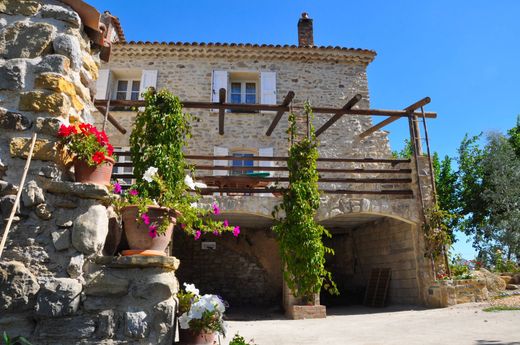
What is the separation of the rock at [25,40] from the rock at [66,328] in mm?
1805

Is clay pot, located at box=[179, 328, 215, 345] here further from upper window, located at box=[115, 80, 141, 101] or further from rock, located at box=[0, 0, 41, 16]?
upper window, located at box=[115, 80, 141, 101]

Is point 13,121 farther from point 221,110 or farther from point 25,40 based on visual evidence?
point 221,110

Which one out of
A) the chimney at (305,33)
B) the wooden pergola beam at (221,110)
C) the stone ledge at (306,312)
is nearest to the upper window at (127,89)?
the wooden pergola beam at (221,110)

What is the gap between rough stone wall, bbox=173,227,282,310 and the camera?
31.9ft

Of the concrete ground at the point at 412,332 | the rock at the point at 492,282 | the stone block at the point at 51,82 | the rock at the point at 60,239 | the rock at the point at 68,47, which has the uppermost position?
the rock at the point at 68,47

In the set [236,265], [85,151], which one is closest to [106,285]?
[85,151]

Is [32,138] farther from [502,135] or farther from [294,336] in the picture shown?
[502,135]

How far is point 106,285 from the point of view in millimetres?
2371

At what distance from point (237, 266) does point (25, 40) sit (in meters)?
7.99

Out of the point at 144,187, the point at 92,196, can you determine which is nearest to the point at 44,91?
the point at 92,196

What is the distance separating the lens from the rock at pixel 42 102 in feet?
8.63

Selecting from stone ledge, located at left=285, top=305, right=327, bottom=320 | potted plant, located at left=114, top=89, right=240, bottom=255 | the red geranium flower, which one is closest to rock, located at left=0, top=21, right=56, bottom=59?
the red geranium flower

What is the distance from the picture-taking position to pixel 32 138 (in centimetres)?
253

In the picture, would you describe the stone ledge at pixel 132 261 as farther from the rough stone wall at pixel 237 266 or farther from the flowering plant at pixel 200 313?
the rough stone wall at pixel 237 266
